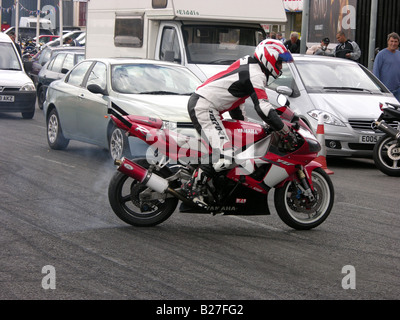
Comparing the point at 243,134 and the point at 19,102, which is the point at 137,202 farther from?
the point at 19,102

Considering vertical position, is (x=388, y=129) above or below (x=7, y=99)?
above

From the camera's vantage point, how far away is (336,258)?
723 centimetres

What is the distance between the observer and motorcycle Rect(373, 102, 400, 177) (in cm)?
1303

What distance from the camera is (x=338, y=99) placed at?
1432 centimetres

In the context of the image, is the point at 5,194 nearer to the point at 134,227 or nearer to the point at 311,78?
the point at 134,227

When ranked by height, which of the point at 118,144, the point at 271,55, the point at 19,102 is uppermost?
the point at 271,55

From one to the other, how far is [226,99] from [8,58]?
14.0m

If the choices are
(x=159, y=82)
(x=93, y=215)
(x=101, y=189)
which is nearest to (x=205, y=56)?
(x=159, y=82)

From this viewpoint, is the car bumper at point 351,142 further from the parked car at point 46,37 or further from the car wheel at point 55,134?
the parked car at point 46,37

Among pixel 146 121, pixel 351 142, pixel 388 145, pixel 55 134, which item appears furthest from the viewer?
pixel 55 134

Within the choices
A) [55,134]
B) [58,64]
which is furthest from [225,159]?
[58,64]

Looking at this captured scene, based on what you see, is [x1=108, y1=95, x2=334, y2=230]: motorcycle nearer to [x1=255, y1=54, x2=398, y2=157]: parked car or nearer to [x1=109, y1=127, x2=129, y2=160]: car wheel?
[x1=109, y1=127, x2=129, y2=160]: car wheel
